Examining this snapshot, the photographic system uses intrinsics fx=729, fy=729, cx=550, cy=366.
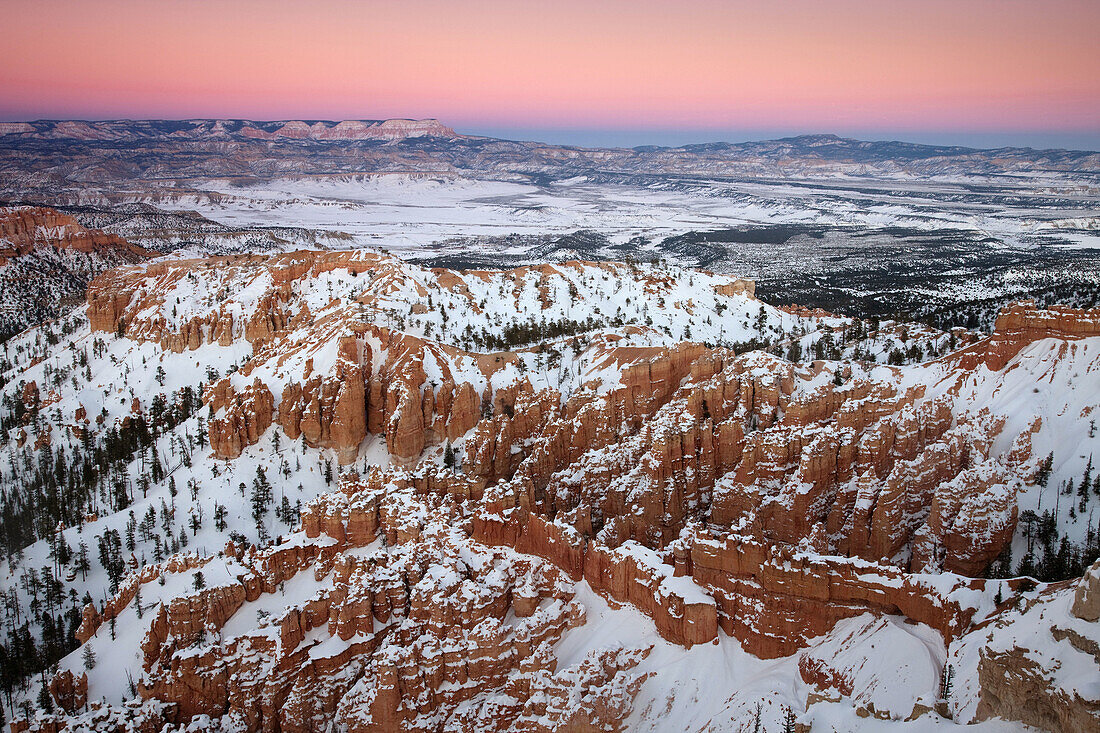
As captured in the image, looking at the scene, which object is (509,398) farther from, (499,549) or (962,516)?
(962,516)

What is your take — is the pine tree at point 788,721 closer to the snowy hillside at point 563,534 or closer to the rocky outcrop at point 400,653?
the snowy hillside at point 563,534

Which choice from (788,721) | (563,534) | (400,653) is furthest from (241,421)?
(788,721)

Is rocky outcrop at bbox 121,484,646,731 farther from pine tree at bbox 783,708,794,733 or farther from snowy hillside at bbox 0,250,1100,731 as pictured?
pine tree at bbox 783,708,794,733

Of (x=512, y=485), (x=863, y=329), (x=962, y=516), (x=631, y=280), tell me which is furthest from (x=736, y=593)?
(x=631, y=280)

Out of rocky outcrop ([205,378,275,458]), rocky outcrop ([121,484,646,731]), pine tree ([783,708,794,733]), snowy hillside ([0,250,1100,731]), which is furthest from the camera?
rocky outcrop ([205,378,275,458])

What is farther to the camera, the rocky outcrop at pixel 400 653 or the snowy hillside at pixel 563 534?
the rocky outcrop at pixel 400 653

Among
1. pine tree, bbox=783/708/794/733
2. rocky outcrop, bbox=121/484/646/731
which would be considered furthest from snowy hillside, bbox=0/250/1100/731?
pine tree, bbox=783/708/794/733

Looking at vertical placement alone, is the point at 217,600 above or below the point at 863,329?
below

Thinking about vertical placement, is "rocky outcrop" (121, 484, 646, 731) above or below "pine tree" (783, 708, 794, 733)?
below

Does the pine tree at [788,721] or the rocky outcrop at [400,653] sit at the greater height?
the pine tree at [788,721]

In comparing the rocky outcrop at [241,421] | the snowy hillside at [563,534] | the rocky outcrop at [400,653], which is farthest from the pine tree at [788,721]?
the rocky outcrop at [241,421]

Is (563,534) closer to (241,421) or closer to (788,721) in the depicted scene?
(788,721)
